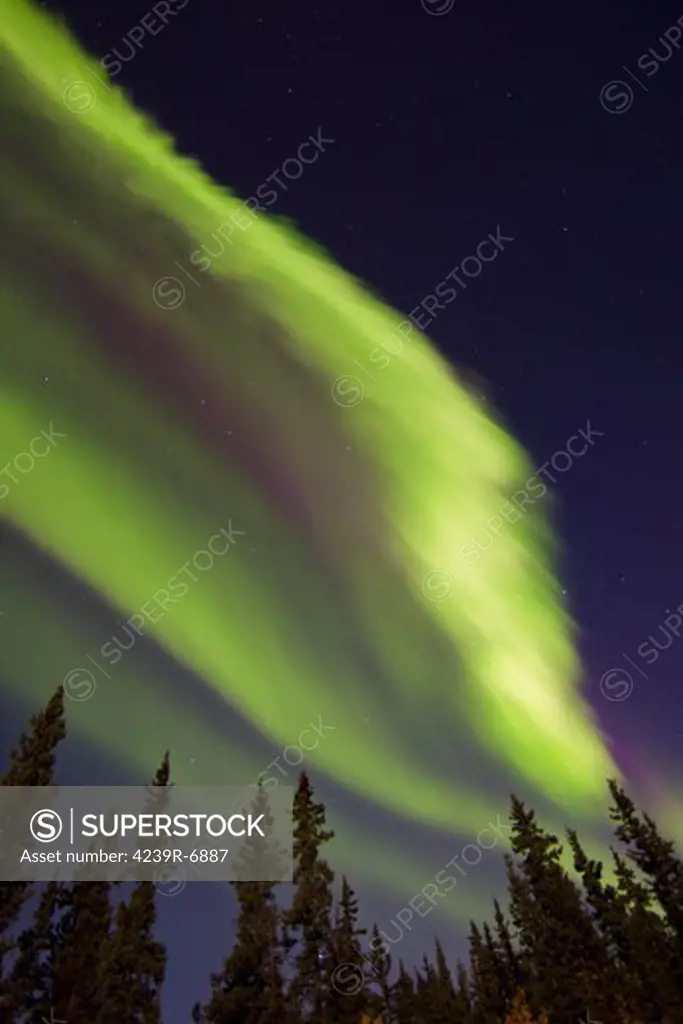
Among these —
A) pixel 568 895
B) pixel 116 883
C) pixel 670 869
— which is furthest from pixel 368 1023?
pixel 670 869

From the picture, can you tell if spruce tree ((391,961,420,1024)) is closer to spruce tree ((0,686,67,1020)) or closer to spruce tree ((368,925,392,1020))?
spruce tree ((368,925,392,1020))

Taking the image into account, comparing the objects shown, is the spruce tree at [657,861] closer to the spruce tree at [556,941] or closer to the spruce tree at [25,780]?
the spruce tree at [556,941]

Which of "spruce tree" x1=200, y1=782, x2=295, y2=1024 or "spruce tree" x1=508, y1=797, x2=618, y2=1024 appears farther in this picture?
"spruce tree" x1=508, y1=797, x2=618, y2=1024

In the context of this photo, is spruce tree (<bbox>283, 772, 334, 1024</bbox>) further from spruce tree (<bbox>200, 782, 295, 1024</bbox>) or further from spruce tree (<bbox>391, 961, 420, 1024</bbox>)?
spruce tree (<bbox>391, 961, 420, 1024</bbox>)

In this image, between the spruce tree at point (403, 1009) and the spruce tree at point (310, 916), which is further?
the spruce tree at point (403, 1009)

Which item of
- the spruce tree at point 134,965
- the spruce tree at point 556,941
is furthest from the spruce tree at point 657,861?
the spruce tree at point 134,965

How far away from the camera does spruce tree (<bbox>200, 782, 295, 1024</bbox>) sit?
28500 millimetres

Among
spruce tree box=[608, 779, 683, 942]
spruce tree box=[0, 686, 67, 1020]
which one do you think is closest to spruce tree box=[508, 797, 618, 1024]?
spruce tree box=[608, 779, 683, 942]

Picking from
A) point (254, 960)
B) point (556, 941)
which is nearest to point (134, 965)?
point (254, 960)

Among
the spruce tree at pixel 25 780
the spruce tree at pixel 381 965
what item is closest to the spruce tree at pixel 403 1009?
the spruce tree at pixel 381 965

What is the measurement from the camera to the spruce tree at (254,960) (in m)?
28.5

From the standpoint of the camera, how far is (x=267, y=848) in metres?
33.6

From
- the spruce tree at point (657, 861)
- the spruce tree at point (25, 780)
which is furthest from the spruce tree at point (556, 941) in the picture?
the spruce tree at point (25, 780)

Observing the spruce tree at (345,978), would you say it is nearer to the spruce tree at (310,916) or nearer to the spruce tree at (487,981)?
the spruce tree at (310,916)
